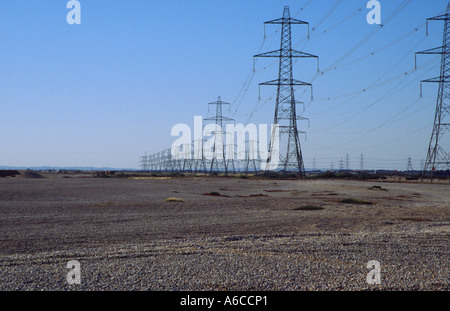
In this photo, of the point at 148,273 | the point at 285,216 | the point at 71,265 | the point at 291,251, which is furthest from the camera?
the point at 285,216

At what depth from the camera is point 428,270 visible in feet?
37.9

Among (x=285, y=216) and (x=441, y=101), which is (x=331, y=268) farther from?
(x=441, y=101)

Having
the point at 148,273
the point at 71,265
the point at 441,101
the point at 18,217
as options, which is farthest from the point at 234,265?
the point at 441,101

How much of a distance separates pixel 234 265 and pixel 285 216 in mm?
14084

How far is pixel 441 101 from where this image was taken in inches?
2386

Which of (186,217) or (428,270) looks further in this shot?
(186,217)
